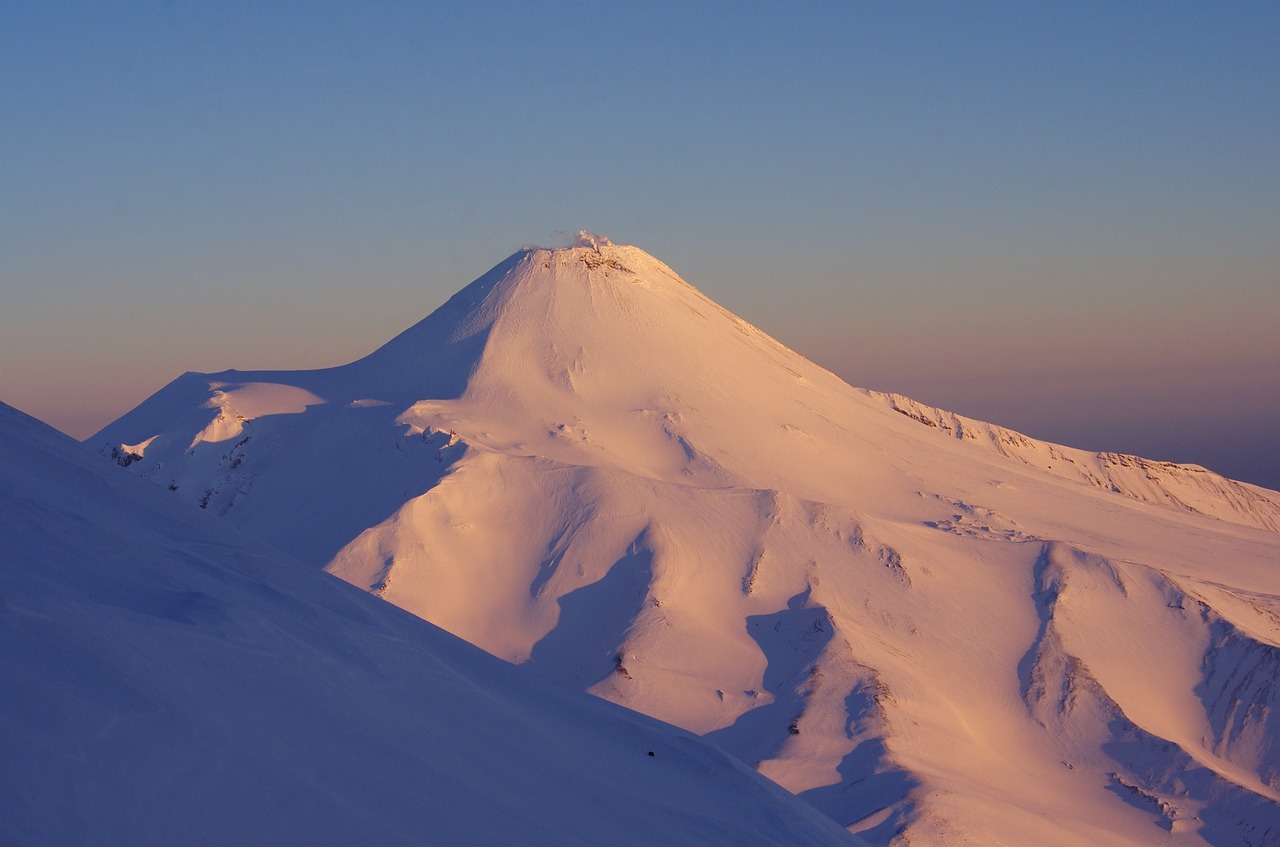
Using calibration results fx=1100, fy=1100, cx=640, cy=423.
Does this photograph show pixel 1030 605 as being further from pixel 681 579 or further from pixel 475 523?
pixel 475 523

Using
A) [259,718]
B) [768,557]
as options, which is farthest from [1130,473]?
[259,718]

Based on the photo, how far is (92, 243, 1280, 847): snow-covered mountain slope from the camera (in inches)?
1220

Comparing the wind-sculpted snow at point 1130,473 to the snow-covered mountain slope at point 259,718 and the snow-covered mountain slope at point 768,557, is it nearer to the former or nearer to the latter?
the snow-covered mountain slope at point 768,557

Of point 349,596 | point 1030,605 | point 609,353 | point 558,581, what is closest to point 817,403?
point 609,353

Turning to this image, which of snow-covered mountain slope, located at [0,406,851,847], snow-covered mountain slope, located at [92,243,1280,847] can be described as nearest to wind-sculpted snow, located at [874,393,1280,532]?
snow-covered mountain slope, located at [92,243,1280,847]

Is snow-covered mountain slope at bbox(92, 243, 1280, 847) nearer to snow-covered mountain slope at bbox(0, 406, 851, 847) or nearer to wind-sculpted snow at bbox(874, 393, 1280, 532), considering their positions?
wind-sculpted snow at bbox(874, 393, 1280, 532)

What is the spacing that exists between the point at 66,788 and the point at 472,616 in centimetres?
3200

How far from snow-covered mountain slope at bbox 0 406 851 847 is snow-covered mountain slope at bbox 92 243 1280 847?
21.7 metres

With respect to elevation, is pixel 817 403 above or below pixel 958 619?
above

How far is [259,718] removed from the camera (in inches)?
192

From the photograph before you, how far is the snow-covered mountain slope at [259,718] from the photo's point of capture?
164 inches

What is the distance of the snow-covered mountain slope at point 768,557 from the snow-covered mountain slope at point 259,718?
21.7 m

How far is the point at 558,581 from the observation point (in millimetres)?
36156

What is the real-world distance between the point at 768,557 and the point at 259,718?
33.1 metres
